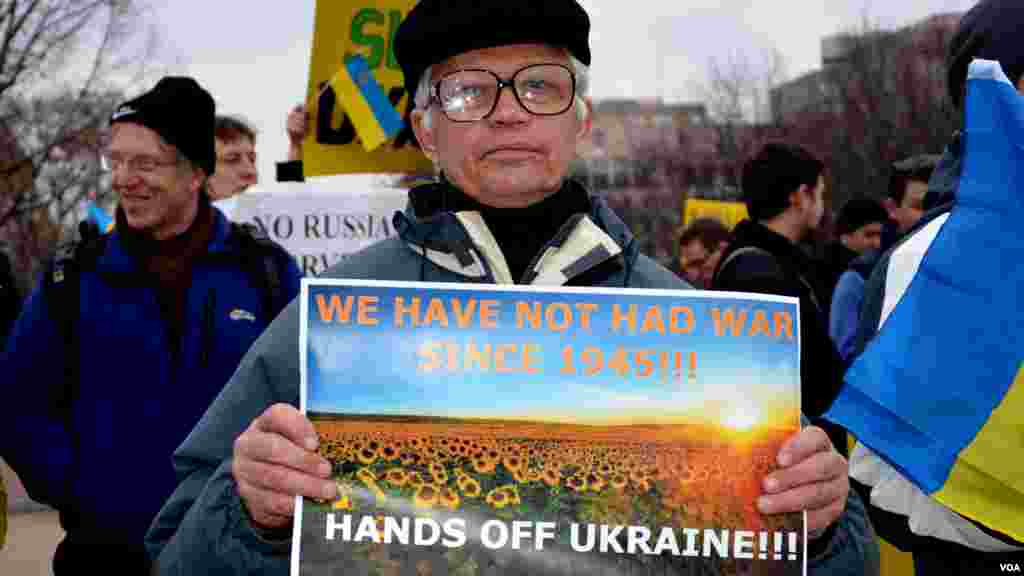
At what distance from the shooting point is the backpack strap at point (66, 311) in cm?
453

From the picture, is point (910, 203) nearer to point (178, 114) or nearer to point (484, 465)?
point (178, 114)

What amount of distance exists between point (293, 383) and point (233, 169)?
5.37m

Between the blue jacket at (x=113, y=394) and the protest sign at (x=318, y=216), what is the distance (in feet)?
7.61

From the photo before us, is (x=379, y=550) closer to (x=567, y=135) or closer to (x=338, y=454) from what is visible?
(x=338, y=454)

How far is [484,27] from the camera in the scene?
2.55 meters

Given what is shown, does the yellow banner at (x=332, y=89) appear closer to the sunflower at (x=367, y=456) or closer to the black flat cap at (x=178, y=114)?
the black flat cap at (x=178, y=114)

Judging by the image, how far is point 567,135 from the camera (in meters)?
2.67

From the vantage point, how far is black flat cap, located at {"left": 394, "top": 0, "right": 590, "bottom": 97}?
2.54 meters

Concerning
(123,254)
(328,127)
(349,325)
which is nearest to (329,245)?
(328,127)

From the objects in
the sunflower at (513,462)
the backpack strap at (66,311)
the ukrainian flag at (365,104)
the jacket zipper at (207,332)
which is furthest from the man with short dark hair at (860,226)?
the sunflower at (513,462)

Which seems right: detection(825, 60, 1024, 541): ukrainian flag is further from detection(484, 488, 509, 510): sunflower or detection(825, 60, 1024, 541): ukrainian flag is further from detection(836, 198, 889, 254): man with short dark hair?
detection(836, 198, 889, 254): man with short dark hair

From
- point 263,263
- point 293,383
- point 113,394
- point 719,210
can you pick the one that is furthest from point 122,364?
point 719,210

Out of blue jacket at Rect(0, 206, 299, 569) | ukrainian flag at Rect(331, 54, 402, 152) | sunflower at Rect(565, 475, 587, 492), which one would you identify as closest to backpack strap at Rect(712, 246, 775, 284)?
blue jacket at Rect(0, 206, 299, 569)

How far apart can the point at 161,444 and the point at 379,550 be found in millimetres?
2528
